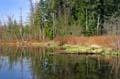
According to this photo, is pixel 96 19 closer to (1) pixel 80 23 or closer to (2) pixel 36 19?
(1) pixel 80 23

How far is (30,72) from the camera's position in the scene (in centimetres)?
2338

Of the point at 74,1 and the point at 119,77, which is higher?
the point at 74,1

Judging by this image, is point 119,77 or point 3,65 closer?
point 119,77

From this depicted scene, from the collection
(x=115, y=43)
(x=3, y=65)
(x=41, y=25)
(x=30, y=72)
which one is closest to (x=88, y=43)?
(x=115, y=43)

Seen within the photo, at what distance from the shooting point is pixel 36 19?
7931 cm

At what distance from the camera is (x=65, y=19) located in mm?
70188

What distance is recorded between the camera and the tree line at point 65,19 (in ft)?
225

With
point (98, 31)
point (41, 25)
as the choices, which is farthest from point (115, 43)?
point (41, 25)

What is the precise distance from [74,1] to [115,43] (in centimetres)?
3505

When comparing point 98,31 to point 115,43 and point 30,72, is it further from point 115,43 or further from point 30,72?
point 30,72

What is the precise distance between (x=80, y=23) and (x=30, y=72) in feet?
155

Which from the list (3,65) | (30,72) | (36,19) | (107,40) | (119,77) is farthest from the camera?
(36,19)

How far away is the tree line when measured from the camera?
6869 centimetres

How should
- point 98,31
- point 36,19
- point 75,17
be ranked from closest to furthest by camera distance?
1. point 98,31
2. point 75,17
3. point 36,19
